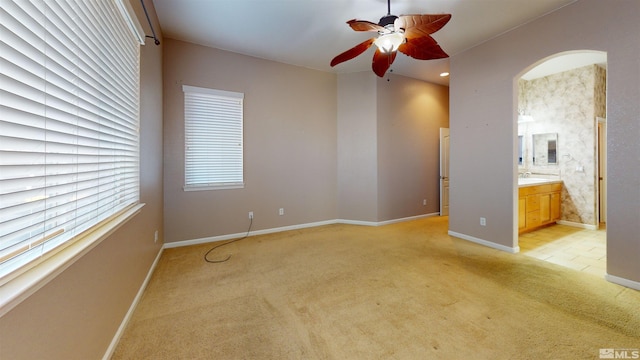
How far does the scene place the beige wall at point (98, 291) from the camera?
871 mm

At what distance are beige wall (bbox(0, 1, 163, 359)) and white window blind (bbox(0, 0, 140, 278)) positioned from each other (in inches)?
6.8

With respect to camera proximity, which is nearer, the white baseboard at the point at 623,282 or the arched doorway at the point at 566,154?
the white baseboard at the point at 623,282

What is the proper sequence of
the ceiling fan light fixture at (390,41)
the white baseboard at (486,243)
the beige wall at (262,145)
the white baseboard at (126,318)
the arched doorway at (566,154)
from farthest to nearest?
the arched doorway at (566,154) < the beige wall at (262,145) < the white baseboard at (486,243) < the ceiling fan light fixture at (390,41) < the white baseboard at (126,318)

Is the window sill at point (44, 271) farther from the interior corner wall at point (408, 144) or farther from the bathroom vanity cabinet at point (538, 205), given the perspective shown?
the bathroom vanity cabinet at point (538, 205)

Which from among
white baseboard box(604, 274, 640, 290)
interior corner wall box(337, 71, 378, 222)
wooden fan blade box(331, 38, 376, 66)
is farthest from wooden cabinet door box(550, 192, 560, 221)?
wooden fan blade box(331, 38, 376, 66)

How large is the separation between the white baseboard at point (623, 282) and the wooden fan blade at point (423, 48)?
2758mm

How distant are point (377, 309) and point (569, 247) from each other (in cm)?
334

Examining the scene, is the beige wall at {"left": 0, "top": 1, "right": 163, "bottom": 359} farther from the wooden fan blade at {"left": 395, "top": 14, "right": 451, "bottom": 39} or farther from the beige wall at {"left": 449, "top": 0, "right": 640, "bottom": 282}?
the beige wall at {"left": 449, "top": 0, "right": 640, "bottom": 282}

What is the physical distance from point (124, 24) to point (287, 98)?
8.62 feet

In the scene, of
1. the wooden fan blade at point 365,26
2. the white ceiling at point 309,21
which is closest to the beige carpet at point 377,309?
the wooden fan blade at point 365,26

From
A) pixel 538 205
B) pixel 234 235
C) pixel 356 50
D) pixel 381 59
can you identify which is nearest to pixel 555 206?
pixel 538 205

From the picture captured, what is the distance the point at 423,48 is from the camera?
2385mm

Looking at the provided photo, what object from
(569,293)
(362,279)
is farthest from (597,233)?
(362,279)

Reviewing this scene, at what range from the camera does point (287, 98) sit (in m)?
4.32
